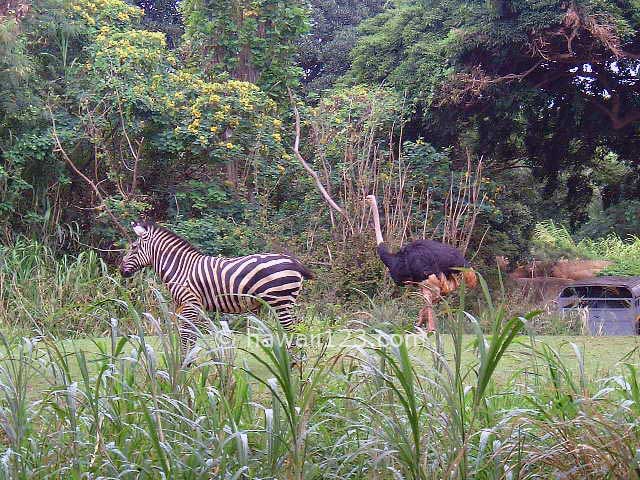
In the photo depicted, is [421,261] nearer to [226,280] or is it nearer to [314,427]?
[226,280]

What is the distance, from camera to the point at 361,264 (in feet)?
39.8

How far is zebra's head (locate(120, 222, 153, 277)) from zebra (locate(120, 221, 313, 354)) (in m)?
0.16

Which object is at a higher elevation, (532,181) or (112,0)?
(112,0)

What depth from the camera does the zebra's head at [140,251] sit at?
7922 mm

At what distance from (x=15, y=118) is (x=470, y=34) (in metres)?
6.52

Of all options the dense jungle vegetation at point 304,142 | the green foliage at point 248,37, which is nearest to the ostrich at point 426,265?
the dense jungle vegetation at point 304,142

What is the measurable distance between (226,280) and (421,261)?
2346 millimetres

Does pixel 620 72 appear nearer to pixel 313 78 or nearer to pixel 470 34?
pixel 470 34

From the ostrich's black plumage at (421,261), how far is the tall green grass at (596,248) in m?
8.74

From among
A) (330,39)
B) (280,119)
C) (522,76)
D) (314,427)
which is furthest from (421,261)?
(330,39)

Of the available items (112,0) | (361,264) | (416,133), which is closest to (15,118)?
(112,0)

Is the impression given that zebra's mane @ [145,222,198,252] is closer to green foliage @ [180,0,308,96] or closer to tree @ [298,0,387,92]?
green foliage @ [180,0,308,96]

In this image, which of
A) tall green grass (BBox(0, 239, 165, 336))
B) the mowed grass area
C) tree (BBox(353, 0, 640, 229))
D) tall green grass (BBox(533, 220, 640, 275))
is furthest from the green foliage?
the mowed grass area

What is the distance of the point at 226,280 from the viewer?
7.17 meters
